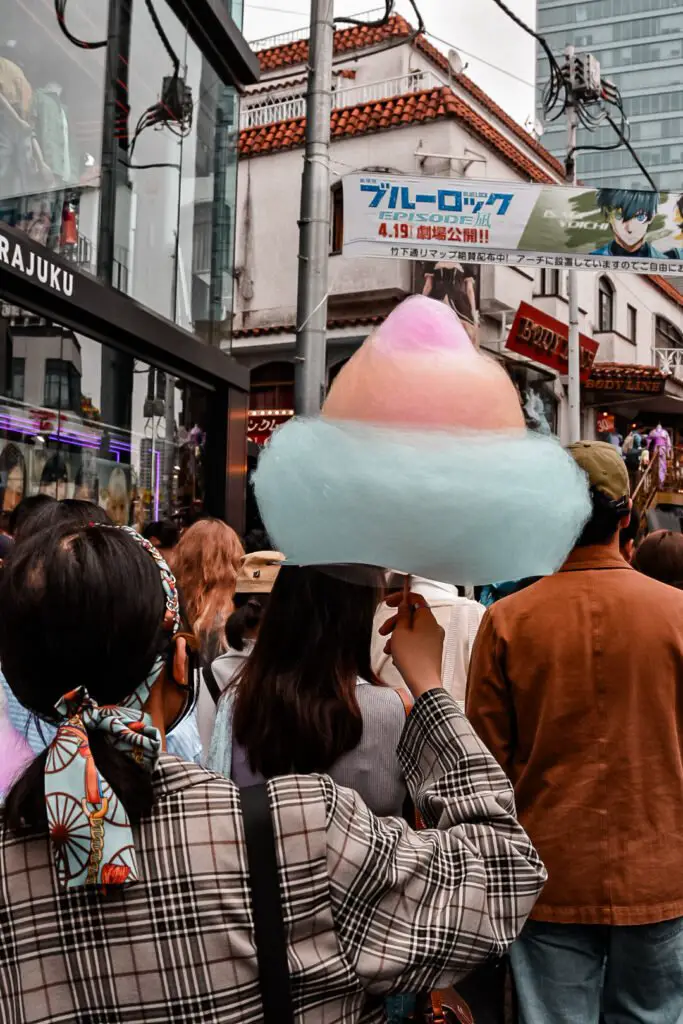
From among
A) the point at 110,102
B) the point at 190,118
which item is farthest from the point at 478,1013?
the point at 190,118

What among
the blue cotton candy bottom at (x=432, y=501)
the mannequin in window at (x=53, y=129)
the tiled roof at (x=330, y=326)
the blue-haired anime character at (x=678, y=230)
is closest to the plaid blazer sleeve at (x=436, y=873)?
the blue cotton candy bottom at (x=432, y=501)

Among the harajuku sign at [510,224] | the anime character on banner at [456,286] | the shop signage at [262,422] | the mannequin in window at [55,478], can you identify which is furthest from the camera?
the anime character on banner at [456,286]

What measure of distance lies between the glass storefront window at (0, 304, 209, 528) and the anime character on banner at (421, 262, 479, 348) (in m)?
8.17

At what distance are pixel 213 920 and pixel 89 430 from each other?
23.4ft

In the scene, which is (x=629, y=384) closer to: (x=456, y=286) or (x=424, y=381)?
(x=456, y=286)

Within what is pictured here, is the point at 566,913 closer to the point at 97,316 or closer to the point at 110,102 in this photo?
the point at 97,316

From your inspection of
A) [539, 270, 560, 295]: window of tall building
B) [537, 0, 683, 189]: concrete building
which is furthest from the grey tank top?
[537, 0, 683, 189]: concrete building

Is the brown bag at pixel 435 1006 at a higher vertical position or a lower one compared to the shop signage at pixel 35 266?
lower

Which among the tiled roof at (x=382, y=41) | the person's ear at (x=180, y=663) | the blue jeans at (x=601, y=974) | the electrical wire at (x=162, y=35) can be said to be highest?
the tiled roof at (x=382, y=41)

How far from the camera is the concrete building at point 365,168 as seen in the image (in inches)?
A: 710

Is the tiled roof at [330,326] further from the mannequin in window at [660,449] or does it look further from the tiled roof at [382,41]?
the mannequin in window at [660,449]

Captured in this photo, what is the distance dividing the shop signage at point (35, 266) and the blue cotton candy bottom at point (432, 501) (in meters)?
5.06

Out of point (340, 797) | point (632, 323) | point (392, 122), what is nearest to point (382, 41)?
point (392, 122)

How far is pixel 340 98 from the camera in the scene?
1966 centimetres
